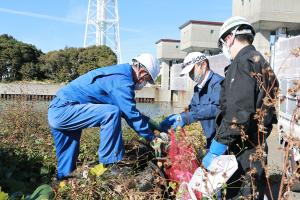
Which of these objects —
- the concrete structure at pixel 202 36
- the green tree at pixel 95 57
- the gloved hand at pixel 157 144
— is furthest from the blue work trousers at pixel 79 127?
the green tree at pixel 95 57

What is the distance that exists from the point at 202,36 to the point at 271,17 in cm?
1861

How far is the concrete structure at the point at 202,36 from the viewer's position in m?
39.9

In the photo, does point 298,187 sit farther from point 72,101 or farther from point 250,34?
point 72,101

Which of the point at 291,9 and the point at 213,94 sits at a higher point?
the point at 291,9

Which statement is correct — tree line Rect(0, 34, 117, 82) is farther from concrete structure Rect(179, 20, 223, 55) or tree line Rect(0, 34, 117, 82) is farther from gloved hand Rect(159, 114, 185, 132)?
gloved hand Rect(159, 114, 185, 132)

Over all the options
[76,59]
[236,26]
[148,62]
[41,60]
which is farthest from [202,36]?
[236,26]

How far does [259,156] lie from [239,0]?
81.2 feet

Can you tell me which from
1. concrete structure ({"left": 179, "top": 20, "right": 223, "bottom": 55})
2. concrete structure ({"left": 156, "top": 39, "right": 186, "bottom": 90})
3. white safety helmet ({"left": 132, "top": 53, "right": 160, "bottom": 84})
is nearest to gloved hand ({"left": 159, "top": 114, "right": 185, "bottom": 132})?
white safety helmet ({"left": 132, "top": 53, "right": 160, "bottom": 84})

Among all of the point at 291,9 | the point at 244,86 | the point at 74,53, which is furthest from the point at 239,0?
the point at 74,53

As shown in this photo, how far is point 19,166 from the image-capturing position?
17.4 ft

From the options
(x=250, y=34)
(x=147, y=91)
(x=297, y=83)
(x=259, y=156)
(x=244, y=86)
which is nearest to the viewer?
(x=297, y=83)

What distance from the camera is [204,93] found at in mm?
4539

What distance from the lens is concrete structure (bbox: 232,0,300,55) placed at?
21.6 meters

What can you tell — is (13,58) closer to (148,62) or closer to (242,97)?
(148,62)
